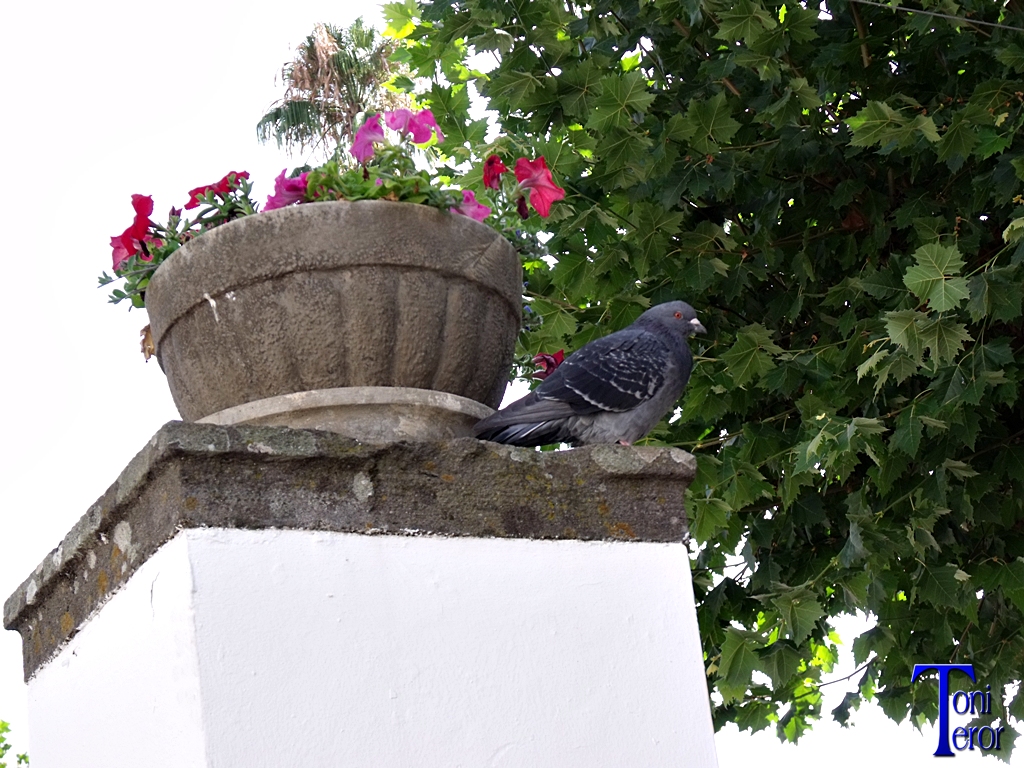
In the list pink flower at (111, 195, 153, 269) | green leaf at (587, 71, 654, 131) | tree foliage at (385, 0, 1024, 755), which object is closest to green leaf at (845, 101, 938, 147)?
tree foliage at (385, 0, 1024, 755)

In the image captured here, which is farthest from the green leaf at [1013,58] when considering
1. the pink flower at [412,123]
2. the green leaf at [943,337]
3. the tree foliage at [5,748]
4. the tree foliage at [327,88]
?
the tree foliage at [327,88]

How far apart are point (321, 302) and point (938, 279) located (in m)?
2.61

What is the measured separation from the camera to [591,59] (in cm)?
517

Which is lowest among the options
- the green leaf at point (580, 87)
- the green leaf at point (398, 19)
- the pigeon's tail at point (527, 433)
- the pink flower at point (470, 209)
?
the pigeon's tail at point (527, 433)

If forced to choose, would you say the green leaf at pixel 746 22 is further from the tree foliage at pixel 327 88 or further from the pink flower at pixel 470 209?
the tree foliage at pixel 327 88

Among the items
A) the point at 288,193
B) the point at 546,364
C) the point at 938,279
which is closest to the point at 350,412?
the point at 288,193

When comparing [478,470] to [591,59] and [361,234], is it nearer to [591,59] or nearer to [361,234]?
[361,234]

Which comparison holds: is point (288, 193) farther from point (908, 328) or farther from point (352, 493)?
point (908, 328)

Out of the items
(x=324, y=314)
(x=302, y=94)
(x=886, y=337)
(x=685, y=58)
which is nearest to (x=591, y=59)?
(x=685, y=58)

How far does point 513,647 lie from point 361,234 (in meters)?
0.88

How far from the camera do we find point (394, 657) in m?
2.03

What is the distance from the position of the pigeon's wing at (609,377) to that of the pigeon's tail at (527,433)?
52 mm

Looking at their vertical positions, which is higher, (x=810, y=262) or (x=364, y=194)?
(x=810, y=262)

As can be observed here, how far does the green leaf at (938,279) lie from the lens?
163 inches
